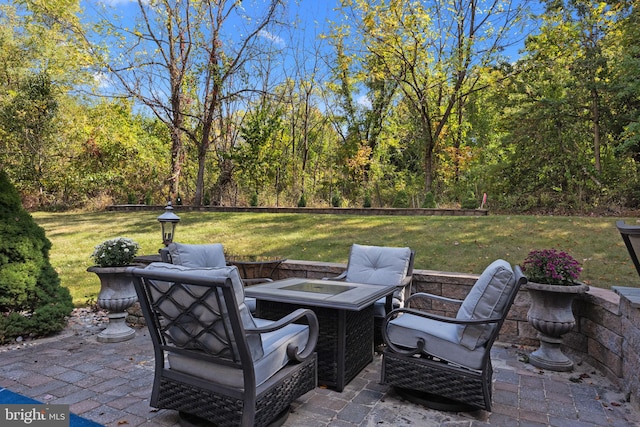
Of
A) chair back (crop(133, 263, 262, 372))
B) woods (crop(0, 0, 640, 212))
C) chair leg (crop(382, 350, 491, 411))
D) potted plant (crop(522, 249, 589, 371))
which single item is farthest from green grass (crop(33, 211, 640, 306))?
chair back (crop(133, 263, 262, 372))

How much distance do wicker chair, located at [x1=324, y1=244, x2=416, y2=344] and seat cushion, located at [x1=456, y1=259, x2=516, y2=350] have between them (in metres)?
1.16

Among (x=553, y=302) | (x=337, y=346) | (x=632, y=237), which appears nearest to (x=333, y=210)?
(x=553, y=302)

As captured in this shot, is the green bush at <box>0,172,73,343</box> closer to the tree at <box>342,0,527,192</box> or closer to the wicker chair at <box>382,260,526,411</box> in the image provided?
the wicker chair at <box>382,260,526,411</box>

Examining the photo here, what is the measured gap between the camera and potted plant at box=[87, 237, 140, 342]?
3818 millimetres

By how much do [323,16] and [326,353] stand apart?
49.4ft

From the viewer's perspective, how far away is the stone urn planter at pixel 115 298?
382cm

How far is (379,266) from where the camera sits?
395 cm

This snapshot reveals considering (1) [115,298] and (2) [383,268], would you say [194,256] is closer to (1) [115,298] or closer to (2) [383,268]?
(1) [115,298]

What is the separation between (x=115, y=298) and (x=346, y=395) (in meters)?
2.54

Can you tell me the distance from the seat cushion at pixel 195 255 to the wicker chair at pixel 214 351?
1.66 m

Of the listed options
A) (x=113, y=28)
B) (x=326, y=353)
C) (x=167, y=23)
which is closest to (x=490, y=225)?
(x=326, y=353)

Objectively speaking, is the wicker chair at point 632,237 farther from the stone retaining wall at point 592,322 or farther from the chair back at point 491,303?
the chair back at point 491,303

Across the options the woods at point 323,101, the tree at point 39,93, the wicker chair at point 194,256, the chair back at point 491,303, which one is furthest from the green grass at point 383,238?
the tree at point 39,93

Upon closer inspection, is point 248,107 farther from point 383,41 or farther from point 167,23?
point 383,41
